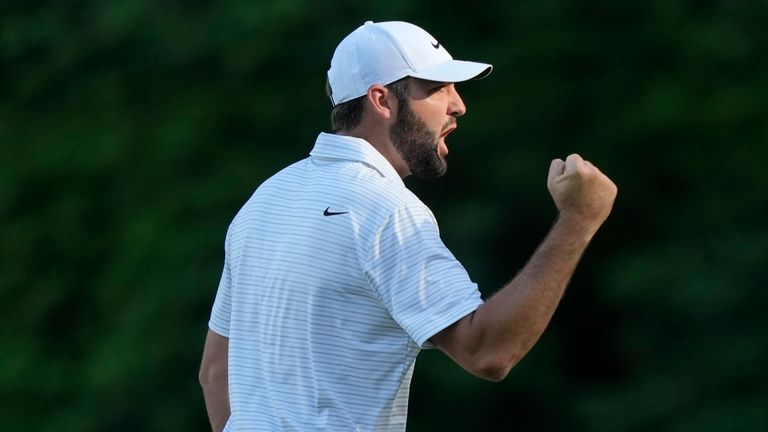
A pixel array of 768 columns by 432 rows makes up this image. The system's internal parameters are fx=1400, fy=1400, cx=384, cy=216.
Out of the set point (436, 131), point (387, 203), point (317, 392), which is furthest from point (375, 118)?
point (317, 392)

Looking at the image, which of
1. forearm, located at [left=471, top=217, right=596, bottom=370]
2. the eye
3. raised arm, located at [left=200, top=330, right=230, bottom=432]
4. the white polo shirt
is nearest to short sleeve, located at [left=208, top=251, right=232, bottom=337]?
raised arm, located at [left=200, top=330, right=230, bottom=432]

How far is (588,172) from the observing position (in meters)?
1.84

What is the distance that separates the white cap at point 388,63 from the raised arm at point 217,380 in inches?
16.8

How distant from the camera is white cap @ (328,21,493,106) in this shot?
6.91ft

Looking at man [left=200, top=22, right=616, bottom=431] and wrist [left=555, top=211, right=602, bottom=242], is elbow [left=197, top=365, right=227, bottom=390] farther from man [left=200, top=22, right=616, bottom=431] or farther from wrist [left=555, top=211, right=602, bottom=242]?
wrist [left=555, top=211, right=602, bottom=242]

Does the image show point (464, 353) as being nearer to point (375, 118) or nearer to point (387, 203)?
point (387, 203)

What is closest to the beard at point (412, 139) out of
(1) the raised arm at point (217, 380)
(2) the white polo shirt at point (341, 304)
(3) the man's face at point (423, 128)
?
(3) the man's face at point (423, 128)

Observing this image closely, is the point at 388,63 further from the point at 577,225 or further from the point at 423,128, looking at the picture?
the point at 577,225

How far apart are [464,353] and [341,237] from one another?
22cm

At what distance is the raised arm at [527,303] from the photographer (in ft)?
5.73

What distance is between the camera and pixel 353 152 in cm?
200

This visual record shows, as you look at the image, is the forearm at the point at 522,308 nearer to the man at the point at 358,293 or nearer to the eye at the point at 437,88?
the man at the point at 358,293

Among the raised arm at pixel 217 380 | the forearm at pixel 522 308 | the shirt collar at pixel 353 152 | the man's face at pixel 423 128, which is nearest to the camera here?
the forearm at pixel 522 308

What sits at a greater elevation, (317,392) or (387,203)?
(387,203)
